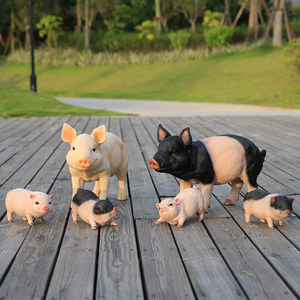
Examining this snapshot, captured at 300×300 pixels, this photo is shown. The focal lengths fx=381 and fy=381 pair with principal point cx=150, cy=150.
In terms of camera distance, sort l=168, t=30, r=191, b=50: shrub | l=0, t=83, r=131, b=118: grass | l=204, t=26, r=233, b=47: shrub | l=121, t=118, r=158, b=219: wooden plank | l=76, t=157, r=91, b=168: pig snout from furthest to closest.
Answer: l=168, t=30, r=191, b=50: shrub
l=204, t=26, r=233, b=47: shrub
l=0, t=83, r=131, b=118: grass
l=121, t=118, r=158, b=219: wooden plank
l=76, t=157, r=91, b=168: pig snout

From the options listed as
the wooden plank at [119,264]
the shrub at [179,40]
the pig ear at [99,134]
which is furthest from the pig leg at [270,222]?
the shrub at [179,40]

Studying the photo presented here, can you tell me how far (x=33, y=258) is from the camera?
2.33 meters

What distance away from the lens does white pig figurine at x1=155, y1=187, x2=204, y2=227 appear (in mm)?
2771

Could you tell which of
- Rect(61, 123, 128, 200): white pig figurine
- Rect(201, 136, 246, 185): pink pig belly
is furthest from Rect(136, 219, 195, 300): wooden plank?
Rect(201, 136, 246, 185): pink pig belly

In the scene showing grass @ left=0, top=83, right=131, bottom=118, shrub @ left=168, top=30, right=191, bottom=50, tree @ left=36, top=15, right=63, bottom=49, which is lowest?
grass @ left=0, top=83, right=131, bottom=118

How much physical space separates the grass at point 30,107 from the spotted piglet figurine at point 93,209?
7878 mm

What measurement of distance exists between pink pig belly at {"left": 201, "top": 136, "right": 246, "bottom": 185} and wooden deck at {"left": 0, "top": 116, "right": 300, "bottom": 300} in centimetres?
33

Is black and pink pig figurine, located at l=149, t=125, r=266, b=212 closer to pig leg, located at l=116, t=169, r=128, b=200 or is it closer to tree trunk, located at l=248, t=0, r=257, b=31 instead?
pig leg, located at l=116, t=169, r=128, b=200

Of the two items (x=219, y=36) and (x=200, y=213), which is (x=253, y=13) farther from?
(x=200, y=213)

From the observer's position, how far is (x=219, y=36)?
2578 cm

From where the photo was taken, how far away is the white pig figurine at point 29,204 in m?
2.77

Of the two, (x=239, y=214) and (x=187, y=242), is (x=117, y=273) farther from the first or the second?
(x=239, y=214)

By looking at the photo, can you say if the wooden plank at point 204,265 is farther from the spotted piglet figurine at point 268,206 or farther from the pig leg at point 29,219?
the pig leg at point 29,219

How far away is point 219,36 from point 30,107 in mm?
17652
